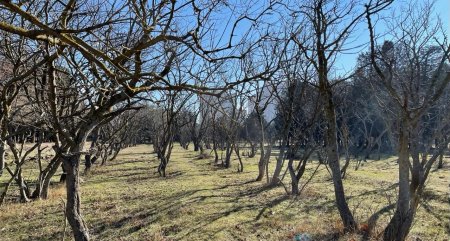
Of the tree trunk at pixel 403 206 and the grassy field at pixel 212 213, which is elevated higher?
the tree trunk at pixel 403 206

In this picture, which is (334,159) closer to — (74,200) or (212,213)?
(212,213)

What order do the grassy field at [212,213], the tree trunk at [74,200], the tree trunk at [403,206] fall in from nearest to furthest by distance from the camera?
the tree trunk at [74,200]
the tree trunk at [403,206]
the grassy field at [212,213]

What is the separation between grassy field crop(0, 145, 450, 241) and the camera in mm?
6434

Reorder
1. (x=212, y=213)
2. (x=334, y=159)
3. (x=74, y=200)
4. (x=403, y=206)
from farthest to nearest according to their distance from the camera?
(x=212, y=213)
(x=334, y=159)
(x=403, y=206)
(x=74, y=200)

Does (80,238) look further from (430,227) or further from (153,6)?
(430,227)

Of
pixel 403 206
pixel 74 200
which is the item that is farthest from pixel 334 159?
pixel 74 200

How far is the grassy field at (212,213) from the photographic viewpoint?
6.43 metres

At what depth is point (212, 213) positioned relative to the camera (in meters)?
7.81

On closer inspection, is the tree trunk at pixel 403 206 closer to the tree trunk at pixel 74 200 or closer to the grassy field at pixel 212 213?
the grassy field at pixel 212 213

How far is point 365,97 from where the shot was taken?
25656 mm

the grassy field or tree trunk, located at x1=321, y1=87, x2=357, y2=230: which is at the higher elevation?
tree trunk, located at x1=321, y1=87, x2=357, y2=230

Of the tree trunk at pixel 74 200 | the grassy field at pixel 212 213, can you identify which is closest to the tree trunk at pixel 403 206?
the grassy field at pixel 212 213

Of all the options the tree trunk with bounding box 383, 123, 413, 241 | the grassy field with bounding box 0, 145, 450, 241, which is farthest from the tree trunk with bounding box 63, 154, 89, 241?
the tree trunk with bounding box 383, 123, 413, 241

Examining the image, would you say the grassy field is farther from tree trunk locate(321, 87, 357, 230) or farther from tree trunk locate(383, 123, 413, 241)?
tree trunk locate(383, 123, 413, 241)
